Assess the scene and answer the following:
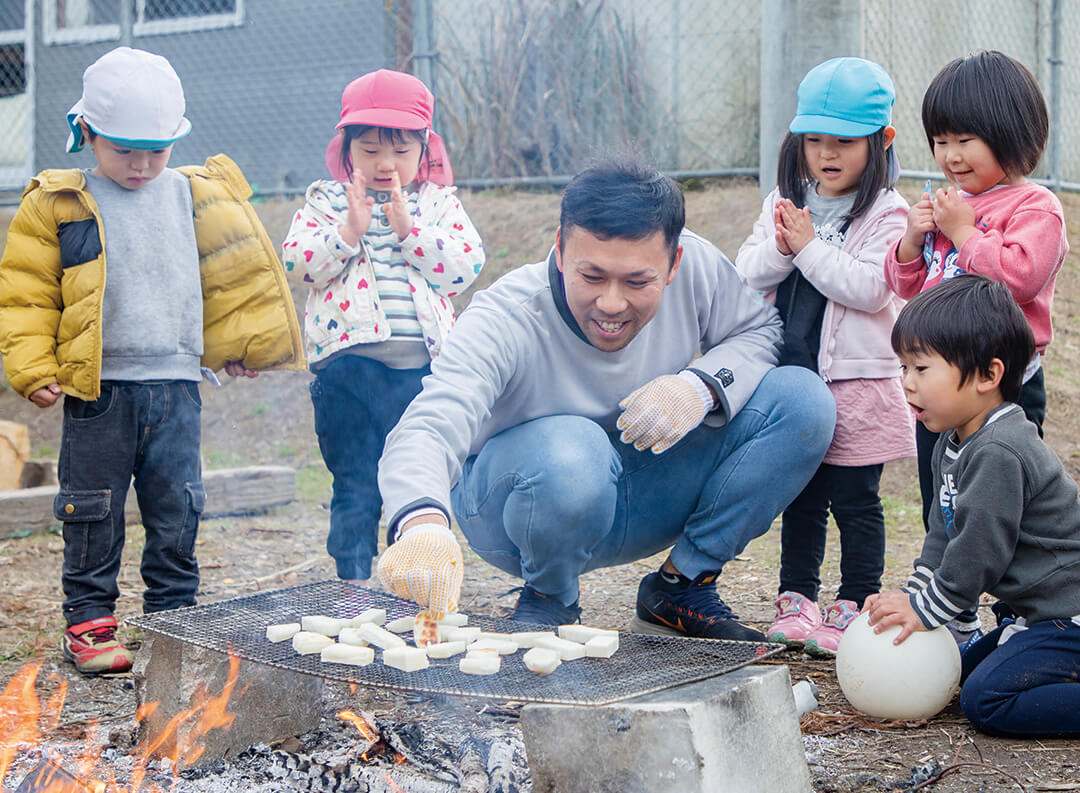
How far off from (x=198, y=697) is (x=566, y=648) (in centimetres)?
89

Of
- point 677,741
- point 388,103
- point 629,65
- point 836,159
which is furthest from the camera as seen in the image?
point 629,65

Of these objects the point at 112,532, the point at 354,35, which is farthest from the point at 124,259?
the point at 354,35

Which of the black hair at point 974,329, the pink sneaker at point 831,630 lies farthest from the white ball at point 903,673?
the black hair at point 974,329

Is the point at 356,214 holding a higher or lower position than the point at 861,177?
lower

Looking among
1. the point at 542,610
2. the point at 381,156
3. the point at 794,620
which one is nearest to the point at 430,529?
the point at 542,610

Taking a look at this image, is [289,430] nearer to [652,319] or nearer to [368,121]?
[368,121]

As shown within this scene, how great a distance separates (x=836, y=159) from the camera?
3.41 metres

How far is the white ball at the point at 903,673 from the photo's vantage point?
8.45 ft

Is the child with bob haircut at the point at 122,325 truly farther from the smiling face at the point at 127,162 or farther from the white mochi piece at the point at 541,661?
the white mochi piece at the point at 541,661

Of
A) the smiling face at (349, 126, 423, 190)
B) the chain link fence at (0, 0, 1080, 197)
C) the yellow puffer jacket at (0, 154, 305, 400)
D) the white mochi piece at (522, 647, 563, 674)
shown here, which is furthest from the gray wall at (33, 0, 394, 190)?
the white mochi piece at (522, 647, 563, 674)

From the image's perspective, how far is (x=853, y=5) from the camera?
510 centimetres

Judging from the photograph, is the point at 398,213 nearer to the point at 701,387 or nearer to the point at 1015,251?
the point at 701,387

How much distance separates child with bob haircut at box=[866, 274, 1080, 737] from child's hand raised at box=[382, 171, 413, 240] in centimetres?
189

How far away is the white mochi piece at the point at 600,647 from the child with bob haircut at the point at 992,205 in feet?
3.88
